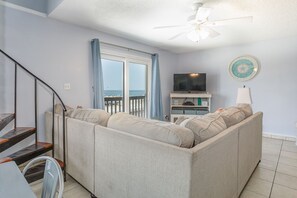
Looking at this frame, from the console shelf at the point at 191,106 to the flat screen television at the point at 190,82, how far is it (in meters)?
0.22

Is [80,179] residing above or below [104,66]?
below

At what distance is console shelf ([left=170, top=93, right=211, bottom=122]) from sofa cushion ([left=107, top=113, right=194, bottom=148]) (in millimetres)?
3271

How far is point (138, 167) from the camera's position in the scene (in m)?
1.27

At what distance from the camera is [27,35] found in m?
2.49

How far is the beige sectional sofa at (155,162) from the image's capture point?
1.06m

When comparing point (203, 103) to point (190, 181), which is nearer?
point (190, 181)

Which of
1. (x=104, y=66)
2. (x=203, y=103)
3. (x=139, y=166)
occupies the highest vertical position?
(x=104, y=66)

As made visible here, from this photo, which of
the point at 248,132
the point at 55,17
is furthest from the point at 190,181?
the point at 55,17

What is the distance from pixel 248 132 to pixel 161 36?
101 inches

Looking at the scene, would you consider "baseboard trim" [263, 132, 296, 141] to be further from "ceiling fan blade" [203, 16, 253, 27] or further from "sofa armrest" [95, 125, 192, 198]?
"sofa armrest" [95, 125, 192, 198]

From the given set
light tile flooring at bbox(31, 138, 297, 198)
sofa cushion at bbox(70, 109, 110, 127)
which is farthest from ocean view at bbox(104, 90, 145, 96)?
light tile flooring at bbox(31, 138, 297, 198)

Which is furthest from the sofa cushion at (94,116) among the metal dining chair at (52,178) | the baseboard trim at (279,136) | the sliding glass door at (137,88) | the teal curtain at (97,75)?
the baseboard trim at (279,136)

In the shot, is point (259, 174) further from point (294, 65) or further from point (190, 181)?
point (294, 65)

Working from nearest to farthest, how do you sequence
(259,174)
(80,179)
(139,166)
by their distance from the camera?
1. (139,166)
2. (80,179)
3. (259,174)
